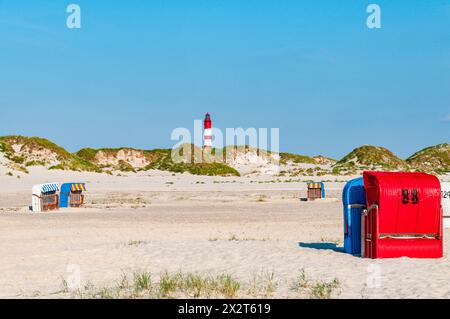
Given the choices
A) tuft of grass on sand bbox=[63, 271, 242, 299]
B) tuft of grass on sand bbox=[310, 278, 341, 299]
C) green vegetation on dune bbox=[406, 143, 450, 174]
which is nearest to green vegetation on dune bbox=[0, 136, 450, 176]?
green vegetation on dune bbox=[406, 143, 450, 174]

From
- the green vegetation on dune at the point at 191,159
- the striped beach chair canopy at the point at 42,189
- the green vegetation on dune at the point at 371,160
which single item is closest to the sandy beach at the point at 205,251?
the striped beach chair canopy at the point at 42,189

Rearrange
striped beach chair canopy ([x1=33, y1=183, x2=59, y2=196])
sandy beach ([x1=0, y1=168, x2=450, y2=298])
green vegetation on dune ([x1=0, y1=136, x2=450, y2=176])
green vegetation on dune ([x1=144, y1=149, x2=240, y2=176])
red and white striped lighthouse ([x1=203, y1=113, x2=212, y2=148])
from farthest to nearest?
red and white striped lighthouse ([x1=203, y1=113, x2=212, y2=148]), green vegetation on dune ([x1=144, y1=149, x2=240, y2=176]), green vegetation on dune ([x1=0, y1=136, x2=450, y2=176]), striped beach chair canopy ([x1=33, y1=183, x2=59, y2=196]), sandy beach ([x1=0, y1=168, x2=450, y2=298])

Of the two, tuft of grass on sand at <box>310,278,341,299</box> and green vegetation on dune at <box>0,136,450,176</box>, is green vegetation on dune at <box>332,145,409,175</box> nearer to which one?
green vegetation on dune at <box>0,136,450,176</box>

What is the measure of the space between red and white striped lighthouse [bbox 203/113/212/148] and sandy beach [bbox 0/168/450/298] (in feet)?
212

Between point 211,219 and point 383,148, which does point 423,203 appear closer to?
point 211,219

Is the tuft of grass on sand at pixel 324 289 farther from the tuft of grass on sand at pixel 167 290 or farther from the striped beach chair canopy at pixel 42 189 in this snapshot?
the striped beach chair canopy at pixel 42 189

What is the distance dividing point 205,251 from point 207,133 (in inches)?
3316

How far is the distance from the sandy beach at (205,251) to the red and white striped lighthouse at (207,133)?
64608 millimetres

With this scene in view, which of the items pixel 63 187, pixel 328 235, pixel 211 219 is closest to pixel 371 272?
pixel 328 235

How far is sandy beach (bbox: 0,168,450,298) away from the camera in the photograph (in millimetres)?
10844

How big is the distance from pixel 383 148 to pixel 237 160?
96.2 ft

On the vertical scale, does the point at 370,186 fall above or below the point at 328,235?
above
